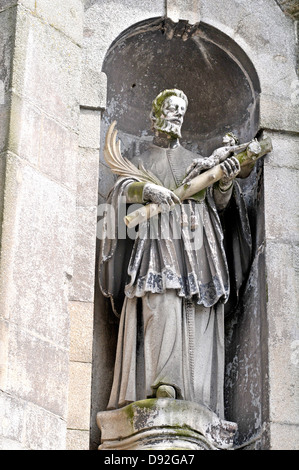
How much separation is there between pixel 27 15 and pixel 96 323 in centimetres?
208

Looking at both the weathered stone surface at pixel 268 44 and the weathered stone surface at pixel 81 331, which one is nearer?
the weathered stone surface at pixel 81 331

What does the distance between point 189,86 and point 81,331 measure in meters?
2.57

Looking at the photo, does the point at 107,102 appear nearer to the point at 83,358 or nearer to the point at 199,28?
the point at 199,28

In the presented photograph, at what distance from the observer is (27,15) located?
8.43 meters

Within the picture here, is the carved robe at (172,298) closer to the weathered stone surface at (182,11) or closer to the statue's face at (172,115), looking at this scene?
the statue's face at (172,115)

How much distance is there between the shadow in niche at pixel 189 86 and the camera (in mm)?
9273

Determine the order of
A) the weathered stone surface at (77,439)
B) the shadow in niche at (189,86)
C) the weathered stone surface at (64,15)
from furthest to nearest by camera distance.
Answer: the shadow in niche at (189,86), the weathered stone surface at (64,15), the weathered stone surface at (77,439)

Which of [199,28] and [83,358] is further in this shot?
[199,28]

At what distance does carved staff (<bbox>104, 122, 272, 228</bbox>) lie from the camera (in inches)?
334

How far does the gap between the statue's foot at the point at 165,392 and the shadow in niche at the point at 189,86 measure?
105cm

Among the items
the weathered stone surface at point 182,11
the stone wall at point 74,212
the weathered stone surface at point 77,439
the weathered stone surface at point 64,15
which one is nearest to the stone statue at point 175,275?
the stone wall at point 74,212

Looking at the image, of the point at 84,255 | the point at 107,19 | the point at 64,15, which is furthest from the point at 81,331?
the point at 107,19

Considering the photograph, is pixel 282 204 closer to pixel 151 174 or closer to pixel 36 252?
pixel 151 174
